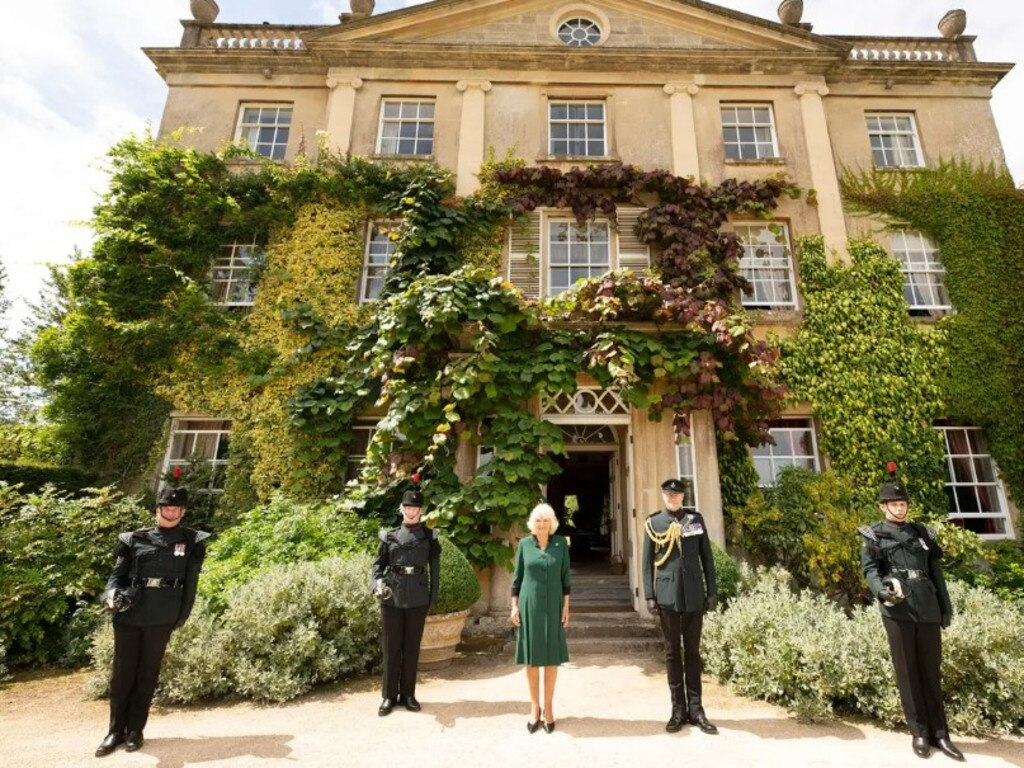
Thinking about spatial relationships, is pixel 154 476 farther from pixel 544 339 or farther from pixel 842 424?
pixel 842 424

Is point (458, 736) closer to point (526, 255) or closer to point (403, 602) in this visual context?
point (403, 602)

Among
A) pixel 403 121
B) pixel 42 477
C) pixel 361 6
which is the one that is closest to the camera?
pixel 42 477

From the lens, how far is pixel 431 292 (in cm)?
824

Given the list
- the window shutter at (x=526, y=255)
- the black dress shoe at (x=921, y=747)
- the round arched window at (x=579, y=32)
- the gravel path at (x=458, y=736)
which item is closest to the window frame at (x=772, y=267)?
the window shutter at (x=526, y=255)

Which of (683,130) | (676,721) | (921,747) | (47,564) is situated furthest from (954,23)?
(47,564)

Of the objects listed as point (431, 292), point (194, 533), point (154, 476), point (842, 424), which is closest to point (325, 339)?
point (431, 292)

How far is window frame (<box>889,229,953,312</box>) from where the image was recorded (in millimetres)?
10211

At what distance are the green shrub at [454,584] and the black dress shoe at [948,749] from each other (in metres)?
4.42

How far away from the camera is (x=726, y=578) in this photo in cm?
663

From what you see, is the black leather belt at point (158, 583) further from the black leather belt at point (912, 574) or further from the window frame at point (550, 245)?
the window frame at point (550, 245)

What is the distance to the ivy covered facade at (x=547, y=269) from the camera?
8109mm

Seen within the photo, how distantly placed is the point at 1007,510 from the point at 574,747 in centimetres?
989

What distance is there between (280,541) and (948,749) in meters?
7.16

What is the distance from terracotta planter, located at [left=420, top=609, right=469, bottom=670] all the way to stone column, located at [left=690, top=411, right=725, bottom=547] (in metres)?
4.00
